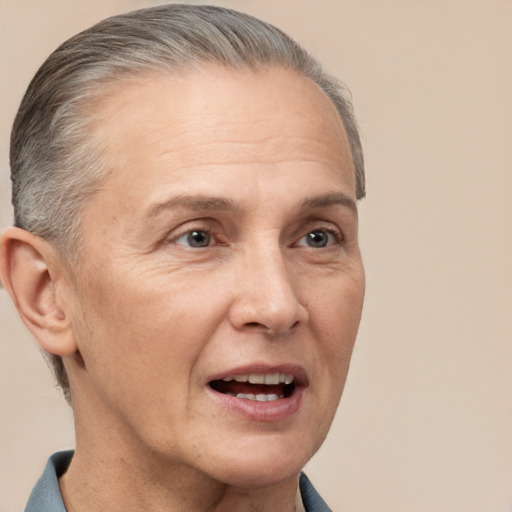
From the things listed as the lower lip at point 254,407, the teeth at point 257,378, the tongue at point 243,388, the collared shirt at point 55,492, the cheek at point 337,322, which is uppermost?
the cheek at point 337,322

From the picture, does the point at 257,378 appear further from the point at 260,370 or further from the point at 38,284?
the point at 38,284

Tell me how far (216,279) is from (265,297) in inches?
5.2

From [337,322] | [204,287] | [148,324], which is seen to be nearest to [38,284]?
[148,324]

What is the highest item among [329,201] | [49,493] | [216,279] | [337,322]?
[329,201]

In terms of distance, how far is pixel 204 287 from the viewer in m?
2.66

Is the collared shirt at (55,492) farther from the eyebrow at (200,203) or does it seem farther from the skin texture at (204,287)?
the eyebrow at (200,203)

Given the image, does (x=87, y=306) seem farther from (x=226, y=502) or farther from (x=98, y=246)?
(x=226, y=502)

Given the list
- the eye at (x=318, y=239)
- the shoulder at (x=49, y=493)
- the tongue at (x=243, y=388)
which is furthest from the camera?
the shoulder at (x=49, y=493)

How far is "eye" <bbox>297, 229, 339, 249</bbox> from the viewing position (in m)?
2.83

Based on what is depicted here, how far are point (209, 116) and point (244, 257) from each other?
329 millimetres

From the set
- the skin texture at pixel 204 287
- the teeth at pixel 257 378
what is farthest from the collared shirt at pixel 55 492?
the teeth at pixel 257 378

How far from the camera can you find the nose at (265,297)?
2.58m

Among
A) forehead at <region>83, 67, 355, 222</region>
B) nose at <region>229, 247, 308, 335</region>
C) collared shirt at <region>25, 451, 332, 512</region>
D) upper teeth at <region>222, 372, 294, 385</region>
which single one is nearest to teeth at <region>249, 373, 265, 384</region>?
upper teeth at <region>222, 372, 294, 385</region>

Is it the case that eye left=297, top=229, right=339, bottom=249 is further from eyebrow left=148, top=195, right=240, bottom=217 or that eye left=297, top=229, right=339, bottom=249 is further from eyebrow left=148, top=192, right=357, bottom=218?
eyebrow left=148, top=195, right=240, bottom=217
